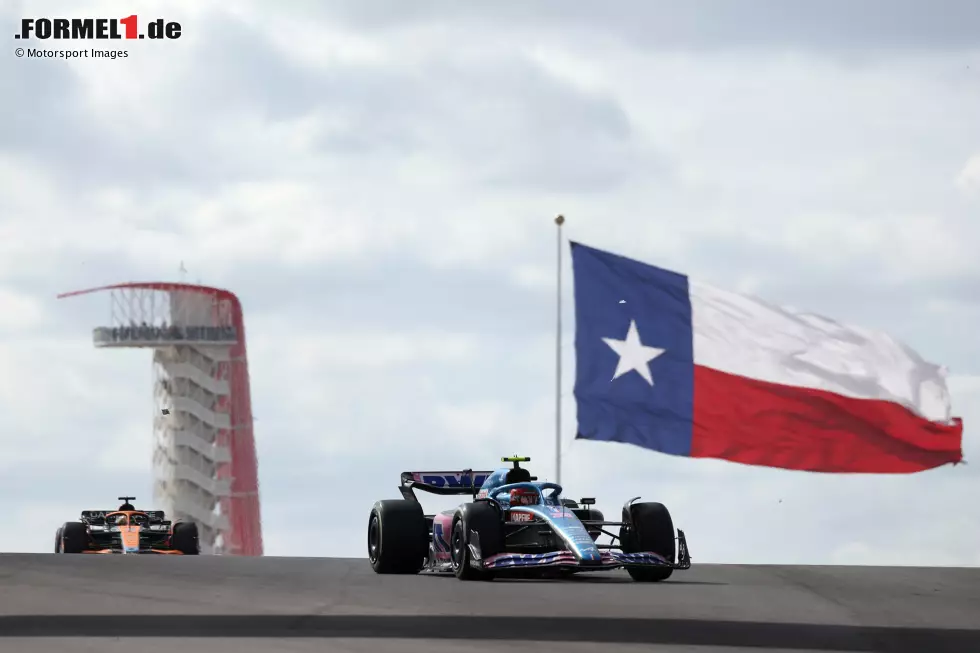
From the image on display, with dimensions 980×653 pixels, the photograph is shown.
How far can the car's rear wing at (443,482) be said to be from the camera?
96.8ft

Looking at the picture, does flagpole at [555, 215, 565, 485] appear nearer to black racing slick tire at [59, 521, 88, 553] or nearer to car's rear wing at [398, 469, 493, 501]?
car's rear wing at [398, 469, 493, 501]

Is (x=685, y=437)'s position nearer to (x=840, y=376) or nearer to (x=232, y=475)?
(x=840, y=376)

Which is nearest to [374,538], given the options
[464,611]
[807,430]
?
[464,611]

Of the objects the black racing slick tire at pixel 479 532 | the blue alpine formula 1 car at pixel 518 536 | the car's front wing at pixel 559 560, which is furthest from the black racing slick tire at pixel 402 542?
the car's front wing at pixel 559 560

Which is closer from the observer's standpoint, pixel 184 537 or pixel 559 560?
pixel 559 560

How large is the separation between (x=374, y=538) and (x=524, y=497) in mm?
2847

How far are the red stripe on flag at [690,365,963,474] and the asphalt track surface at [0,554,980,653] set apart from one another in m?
4.47

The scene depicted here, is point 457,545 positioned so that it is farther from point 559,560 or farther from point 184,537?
point 184,537

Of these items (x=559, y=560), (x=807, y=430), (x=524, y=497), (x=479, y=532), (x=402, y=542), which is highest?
(x=807, y=430)

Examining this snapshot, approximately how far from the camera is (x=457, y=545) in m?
26.1

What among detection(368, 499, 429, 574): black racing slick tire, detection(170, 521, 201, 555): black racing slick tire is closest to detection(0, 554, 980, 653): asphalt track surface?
detection(368, 499, 429, 574): black racing slick tire

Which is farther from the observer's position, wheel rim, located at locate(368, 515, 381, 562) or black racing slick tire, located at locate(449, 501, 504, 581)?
wheel rim, located at locate(368, 515, 381, 562)

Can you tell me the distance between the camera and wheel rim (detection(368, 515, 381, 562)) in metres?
27.6

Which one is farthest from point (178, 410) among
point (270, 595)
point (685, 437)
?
point (270, 595)
